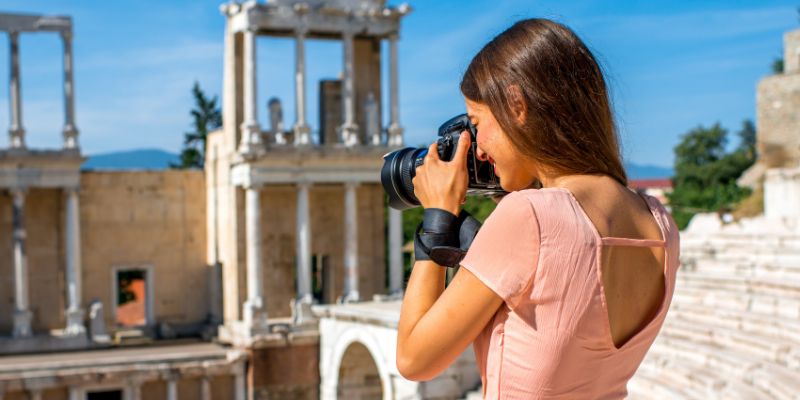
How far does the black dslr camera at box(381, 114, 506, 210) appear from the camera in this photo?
6.89 ft

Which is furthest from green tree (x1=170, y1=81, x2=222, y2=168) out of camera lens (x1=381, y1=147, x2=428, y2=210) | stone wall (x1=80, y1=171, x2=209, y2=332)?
camera lens (x1=381, y1=147, x2=428, y2=210)

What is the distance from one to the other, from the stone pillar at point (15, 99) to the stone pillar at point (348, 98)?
22.8 feet

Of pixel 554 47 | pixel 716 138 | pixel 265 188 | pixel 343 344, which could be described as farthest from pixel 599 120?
pixel 716 138

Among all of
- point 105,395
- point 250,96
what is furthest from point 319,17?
point 105,395

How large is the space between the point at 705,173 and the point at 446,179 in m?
56.3

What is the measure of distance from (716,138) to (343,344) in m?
48.4

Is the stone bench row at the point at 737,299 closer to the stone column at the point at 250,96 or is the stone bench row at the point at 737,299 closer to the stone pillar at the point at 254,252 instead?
the stone pillar at the point at 254,252

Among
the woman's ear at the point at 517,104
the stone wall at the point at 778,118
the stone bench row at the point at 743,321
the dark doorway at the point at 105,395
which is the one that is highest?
the stone wall at the point at 778,118

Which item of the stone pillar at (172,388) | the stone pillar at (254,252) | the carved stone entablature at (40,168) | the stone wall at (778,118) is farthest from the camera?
the stone wall at (778,118)

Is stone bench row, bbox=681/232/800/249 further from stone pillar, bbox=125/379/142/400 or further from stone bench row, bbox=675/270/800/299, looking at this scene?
stone pillar, bbox=125/379/142/400

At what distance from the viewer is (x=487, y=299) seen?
1.83 meters

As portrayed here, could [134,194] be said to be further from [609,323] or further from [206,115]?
[609,323]

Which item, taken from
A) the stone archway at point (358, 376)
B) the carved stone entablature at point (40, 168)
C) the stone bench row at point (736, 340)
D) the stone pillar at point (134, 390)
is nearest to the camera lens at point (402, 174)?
the stone bench row at point (736, 340)

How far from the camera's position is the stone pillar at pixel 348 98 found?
A: 80.7 ft
